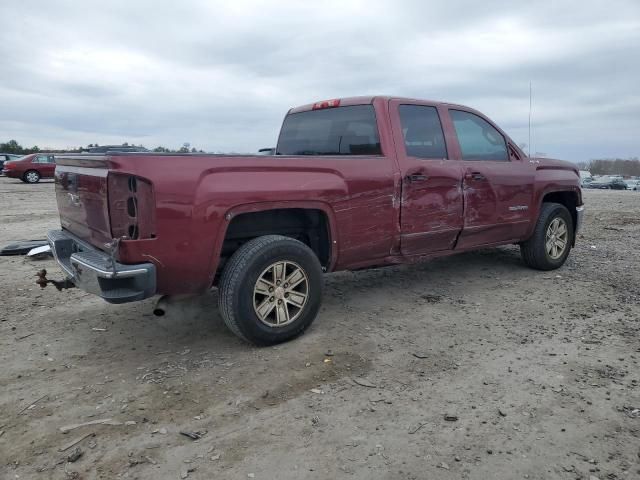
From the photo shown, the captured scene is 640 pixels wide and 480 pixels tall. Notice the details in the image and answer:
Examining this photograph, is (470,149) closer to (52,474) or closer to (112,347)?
(112,347)

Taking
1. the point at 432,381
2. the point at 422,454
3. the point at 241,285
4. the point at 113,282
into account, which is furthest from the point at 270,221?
the point at 422,454

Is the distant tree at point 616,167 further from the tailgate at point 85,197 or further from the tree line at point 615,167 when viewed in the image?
the tailgate at point 85,197

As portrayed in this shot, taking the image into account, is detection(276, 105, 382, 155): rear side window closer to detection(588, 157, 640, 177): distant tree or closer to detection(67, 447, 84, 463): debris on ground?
detection(67, 447, 84, 463): debris on ground

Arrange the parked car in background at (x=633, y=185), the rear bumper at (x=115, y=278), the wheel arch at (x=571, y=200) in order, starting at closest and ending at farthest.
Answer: the rear bumper at (x=115, y=278) < the wheel arch at (x=571, y=200) < the parked car in background at (x=633, y=185)

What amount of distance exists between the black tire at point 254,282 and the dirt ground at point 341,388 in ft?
0.53

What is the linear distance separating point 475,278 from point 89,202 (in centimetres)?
418

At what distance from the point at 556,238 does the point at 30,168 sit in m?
24.3

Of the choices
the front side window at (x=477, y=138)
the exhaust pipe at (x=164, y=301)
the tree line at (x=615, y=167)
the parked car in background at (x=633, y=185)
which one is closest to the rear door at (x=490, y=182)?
the front side window at (x=477, y=138)

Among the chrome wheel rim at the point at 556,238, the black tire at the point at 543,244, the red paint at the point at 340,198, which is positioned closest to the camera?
the red paint at the point at 340,198

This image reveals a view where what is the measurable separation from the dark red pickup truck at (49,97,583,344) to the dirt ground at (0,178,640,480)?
51 cm

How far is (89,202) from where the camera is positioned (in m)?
3.57

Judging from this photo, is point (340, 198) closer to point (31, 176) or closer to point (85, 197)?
point (85, 197)

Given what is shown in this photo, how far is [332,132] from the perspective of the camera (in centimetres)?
488

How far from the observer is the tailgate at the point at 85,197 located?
130 inches
